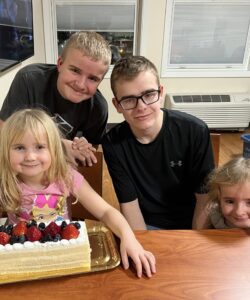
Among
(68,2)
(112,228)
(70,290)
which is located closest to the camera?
(70,290)

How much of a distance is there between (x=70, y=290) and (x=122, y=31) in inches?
145

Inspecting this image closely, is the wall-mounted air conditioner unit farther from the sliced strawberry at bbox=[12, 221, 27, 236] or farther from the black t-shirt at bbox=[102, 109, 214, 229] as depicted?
the sliced strawberry at bbox=[12, 221, 27, 236]

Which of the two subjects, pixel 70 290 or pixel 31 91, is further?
pixel 31 91

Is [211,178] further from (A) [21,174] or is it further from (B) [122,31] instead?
(B) [122,31]

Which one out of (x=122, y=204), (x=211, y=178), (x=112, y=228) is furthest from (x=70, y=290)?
(x=211, y=178)

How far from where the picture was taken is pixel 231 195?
1143 millimetres

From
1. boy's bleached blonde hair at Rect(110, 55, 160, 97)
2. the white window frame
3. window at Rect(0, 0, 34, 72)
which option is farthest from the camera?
the white window frame

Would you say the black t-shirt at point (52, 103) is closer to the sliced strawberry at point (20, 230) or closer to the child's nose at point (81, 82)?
the child's nose at point (81, 82)

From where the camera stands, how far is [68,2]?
12.0 feet

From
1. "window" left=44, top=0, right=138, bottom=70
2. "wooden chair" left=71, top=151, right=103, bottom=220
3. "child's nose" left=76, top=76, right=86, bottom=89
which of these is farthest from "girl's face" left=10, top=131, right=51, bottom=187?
"window" left=44, top=0, right=138, bottom=70

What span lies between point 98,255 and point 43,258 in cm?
16

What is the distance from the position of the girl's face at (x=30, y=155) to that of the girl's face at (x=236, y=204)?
2.33 ft

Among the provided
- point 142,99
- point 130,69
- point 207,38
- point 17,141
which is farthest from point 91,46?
point 207,38

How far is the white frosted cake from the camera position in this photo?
779 mm
